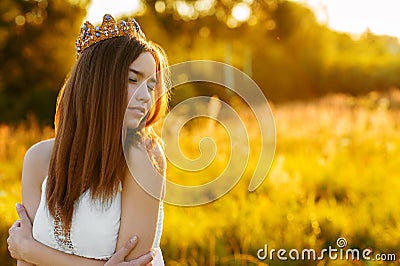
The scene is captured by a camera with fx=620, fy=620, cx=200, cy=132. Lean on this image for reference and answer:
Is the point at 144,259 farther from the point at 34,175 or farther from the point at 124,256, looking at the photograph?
the point at 34,175

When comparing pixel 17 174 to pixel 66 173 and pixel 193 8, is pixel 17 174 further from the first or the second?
pixel 193 8

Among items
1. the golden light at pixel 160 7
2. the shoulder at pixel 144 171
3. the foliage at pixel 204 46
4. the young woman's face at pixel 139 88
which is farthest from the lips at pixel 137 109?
the golden light at pixel 160 7

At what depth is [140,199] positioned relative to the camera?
191cm

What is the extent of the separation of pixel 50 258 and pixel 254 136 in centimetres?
462

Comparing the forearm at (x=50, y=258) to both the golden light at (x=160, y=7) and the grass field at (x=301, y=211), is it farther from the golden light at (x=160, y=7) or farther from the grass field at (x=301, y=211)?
the golden light at (x=160, y=7)

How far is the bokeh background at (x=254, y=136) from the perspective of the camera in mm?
3795

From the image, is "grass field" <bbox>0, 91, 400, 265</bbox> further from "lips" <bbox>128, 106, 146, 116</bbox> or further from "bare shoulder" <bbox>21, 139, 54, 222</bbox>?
"lips" <bbox>128, 106, 146, 116</bbox>

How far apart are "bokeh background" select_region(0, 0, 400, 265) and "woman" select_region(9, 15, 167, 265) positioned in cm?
158

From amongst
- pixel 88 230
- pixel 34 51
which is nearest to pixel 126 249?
pixel 88 230

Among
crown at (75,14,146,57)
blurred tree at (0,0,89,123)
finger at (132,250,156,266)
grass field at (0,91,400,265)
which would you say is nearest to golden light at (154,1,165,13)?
blurred tree at (0,0,89,123)

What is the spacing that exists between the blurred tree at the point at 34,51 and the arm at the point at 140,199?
39.2 ft

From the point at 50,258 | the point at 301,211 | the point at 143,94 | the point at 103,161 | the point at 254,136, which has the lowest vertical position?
the point at 50,258

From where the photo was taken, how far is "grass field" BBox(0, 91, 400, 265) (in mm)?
3672

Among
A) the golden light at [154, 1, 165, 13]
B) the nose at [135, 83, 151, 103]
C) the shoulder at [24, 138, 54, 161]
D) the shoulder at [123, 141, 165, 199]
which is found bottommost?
the shoulder at [123, 141, 165, 199]
